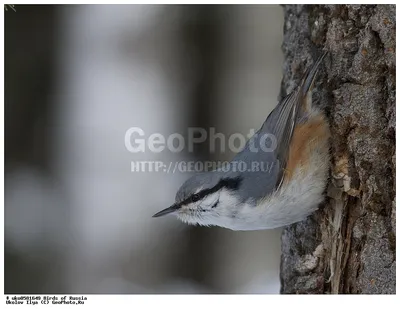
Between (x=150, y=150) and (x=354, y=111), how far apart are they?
3.29 ft

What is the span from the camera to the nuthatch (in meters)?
1.49

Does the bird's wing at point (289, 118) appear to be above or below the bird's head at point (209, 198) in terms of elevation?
above

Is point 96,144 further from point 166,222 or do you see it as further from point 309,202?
point 309,202

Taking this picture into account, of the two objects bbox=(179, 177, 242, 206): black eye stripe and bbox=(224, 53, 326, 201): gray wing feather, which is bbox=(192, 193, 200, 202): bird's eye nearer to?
bbox=(179, 177, 242, 206): black eye stripe

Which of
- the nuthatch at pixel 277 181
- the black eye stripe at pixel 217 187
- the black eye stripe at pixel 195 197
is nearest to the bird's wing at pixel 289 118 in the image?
the nuthatch at pixel 277 181

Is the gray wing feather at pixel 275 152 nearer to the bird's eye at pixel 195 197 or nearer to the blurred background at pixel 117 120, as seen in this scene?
the bird's eye at pixel 195 197

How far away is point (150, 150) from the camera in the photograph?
224 cm

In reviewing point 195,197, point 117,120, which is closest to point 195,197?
point 195,197

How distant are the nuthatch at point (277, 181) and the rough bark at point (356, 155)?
40 millimetres

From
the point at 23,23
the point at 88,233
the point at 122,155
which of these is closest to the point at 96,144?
the point at 122,155

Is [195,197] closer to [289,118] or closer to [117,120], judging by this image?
[289,118]

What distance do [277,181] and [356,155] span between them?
0.71 feet

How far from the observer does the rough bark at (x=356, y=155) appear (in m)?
1.39

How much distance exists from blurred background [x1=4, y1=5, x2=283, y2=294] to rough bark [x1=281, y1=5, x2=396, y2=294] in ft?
3.41
